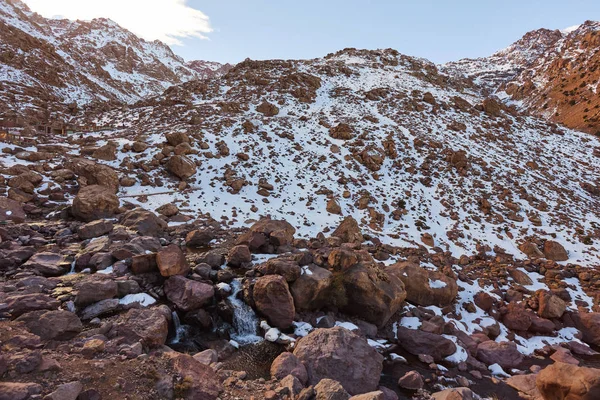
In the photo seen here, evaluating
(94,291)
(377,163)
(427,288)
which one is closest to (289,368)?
(94,291)

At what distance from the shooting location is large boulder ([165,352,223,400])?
19.0 ft

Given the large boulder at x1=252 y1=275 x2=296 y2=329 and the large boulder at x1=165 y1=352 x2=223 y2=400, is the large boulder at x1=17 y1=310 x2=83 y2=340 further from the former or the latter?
the large boulder at x1=252 y1=275 x2=296 y2=329

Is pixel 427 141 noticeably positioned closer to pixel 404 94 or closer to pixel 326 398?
pixel 404 94

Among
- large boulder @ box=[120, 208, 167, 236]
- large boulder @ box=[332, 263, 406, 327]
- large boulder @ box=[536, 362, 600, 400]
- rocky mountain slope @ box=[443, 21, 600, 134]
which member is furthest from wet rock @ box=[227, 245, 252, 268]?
rocky mountain slope @ box=[443, 21, 600, 134]

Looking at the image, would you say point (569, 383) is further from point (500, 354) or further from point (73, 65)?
point (73, 65)

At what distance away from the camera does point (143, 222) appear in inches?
577

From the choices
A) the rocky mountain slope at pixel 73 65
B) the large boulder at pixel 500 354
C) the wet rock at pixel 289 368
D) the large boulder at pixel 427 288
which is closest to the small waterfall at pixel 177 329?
the wet rock at pixel 289 368

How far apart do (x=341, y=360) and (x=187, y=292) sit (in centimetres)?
551

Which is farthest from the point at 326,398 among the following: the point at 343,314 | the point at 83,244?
the point at 83,244

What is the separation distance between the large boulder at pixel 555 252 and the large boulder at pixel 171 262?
66.8 ft

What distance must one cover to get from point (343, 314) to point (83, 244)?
37.1ft

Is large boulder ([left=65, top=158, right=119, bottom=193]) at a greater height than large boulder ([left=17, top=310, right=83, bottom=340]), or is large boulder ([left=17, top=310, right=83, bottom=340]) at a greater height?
large boulder ([left=65, top=158, right=119, bottom=193])

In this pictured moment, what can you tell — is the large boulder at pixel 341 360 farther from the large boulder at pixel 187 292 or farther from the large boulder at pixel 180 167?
the large boulder at pixel 180 167

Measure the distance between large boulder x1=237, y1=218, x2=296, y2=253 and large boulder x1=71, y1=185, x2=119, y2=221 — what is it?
24.4ft
